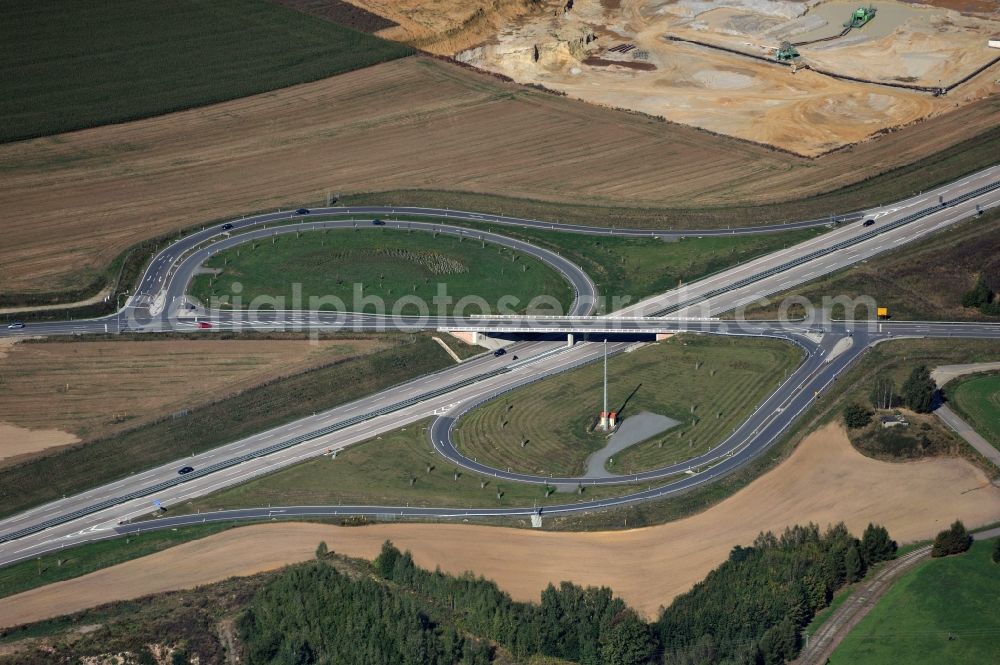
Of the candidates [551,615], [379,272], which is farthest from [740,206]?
[551,615]

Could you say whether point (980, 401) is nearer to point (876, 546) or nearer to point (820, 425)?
point (820, 425)

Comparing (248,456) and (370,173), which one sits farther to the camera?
(370,173)

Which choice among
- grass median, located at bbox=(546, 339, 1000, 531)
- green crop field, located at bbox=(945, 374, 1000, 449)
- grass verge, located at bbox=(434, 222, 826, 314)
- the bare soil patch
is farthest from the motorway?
green crop field, located at bbox=(945, 374, 1000, 449)

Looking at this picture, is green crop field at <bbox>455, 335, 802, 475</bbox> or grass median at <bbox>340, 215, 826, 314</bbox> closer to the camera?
green crop field at <bbox>455, 335, 802, 475</bbox>

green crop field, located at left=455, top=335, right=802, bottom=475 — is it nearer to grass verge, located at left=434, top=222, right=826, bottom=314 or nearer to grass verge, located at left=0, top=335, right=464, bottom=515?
grass verge, located at left=0, top=335, right=464, bottom=515

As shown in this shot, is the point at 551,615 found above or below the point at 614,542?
below

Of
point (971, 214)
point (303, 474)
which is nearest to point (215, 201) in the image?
point (303, 474)
